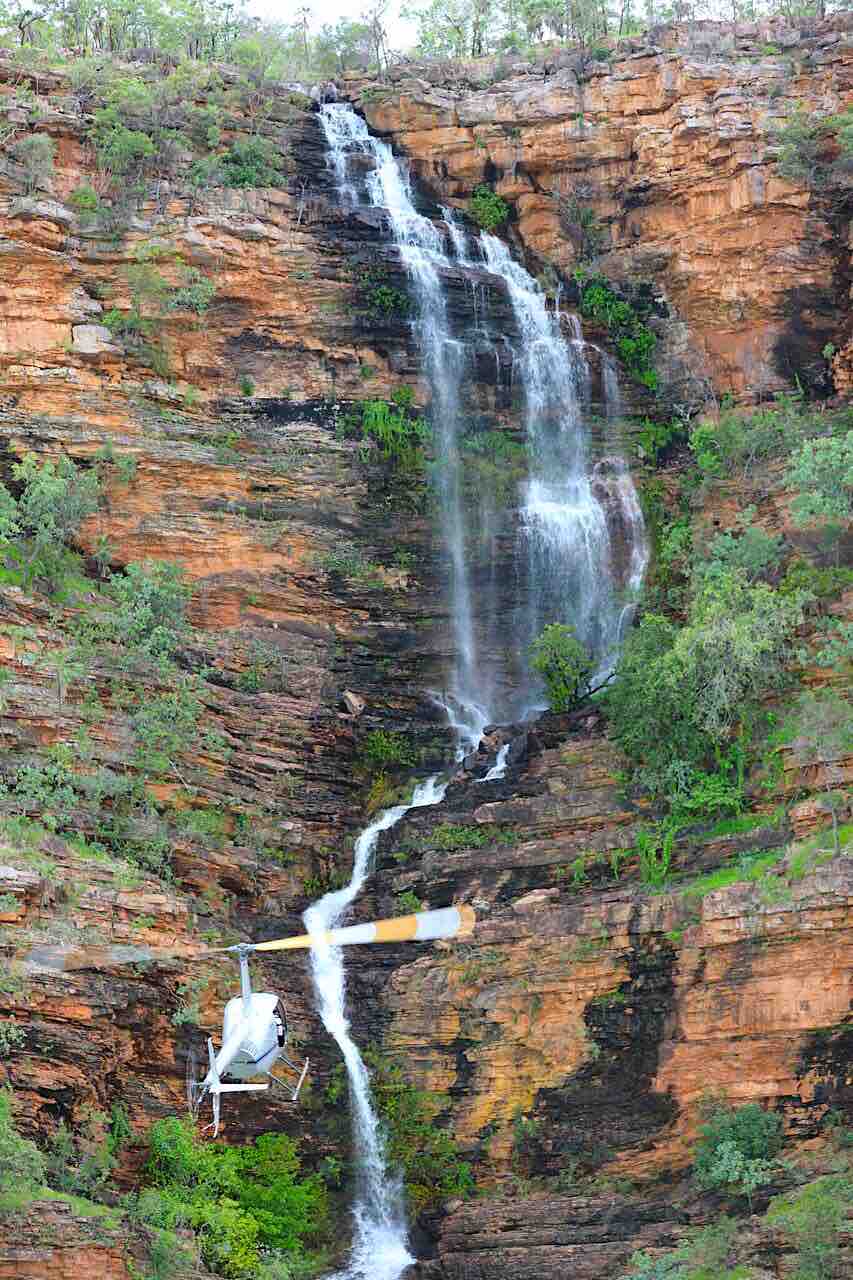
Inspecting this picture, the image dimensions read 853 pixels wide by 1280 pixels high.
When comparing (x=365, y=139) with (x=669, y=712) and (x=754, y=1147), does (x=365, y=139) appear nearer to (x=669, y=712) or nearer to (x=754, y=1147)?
(x=669, y=712)

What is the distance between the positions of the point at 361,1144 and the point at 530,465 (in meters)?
17.2

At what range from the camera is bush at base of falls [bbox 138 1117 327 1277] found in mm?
27562

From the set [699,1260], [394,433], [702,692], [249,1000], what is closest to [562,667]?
[702,692]

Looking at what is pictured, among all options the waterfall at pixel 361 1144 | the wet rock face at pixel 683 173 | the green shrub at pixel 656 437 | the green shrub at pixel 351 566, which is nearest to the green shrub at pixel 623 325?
the wet rock face at pixel 683 173

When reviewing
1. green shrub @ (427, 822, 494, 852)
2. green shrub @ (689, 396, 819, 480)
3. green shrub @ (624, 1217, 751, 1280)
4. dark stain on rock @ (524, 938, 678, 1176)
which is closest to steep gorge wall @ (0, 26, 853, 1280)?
dark stain on rock @ (524, 938, 678, 1176)

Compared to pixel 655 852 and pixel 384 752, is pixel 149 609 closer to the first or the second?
pixel 384 752

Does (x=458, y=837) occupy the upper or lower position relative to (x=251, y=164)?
lower

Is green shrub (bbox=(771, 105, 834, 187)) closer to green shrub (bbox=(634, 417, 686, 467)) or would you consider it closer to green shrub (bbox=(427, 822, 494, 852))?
green shrub (bbox=(634, 417, 686, 467))

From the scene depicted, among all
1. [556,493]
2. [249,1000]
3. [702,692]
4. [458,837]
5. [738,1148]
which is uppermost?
[556,493]

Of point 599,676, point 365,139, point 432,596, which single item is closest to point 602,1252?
point 599,676

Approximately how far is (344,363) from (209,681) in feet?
30.3

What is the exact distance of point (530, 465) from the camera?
42250mm

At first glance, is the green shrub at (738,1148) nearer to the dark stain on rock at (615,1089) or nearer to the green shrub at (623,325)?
the dark stain on rock at (615,1089)

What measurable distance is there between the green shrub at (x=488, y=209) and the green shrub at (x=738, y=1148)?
23.5 m
